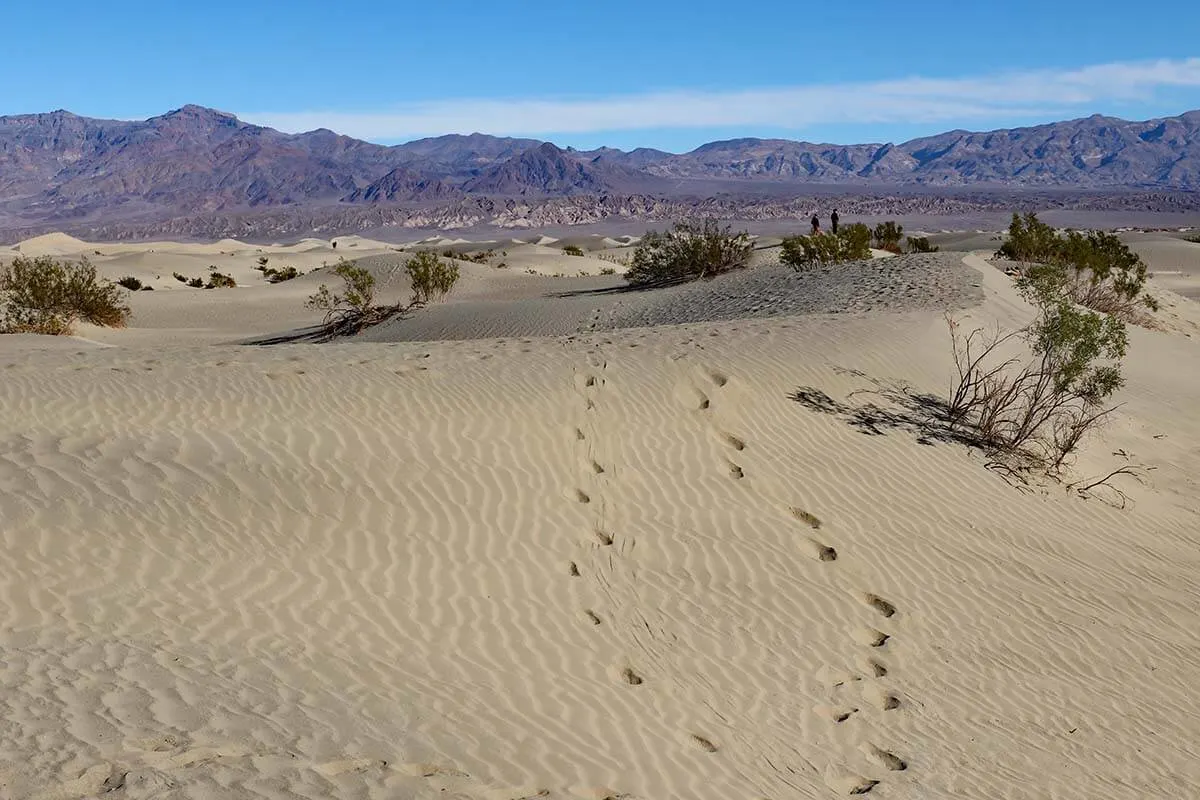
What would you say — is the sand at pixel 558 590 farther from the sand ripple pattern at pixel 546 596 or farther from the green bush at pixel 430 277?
the green bush at pixel 430 277

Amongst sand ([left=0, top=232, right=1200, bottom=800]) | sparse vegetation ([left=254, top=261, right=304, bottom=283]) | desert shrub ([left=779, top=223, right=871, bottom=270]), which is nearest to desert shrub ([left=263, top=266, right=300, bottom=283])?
sparse vegetation ([left=254, top=261, right=304, bottom=283])

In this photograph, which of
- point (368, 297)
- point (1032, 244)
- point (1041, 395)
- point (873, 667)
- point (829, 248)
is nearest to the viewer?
point (873, 667)

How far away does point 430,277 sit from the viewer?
27.0 metres

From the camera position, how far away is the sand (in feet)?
16.5

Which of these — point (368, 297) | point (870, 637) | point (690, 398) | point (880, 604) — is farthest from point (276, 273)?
point (870, 637)

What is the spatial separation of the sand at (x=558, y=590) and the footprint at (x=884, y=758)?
2 cm

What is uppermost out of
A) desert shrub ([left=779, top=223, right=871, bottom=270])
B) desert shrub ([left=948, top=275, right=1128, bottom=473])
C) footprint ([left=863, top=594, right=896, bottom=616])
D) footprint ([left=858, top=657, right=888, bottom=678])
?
desert shrub ([left=779, top=223, right=871, bottom=270])

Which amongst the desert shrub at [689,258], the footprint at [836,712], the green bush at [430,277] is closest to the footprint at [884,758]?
the footprint at [836,712]

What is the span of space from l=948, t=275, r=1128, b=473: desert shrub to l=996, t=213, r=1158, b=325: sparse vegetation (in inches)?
194

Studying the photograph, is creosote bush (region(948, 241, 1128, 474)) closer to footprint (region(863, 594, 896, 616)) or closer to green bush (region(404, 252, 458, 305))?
footprint (region(863, 594, 896, 616))

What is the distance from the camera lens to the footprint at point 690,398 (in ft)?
34.2

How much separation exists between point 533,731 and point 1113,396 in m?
11.3

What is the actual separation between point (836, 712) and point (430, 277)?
22.3 metres

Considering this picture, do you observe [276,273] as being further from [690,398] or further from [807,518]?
[807,518]
